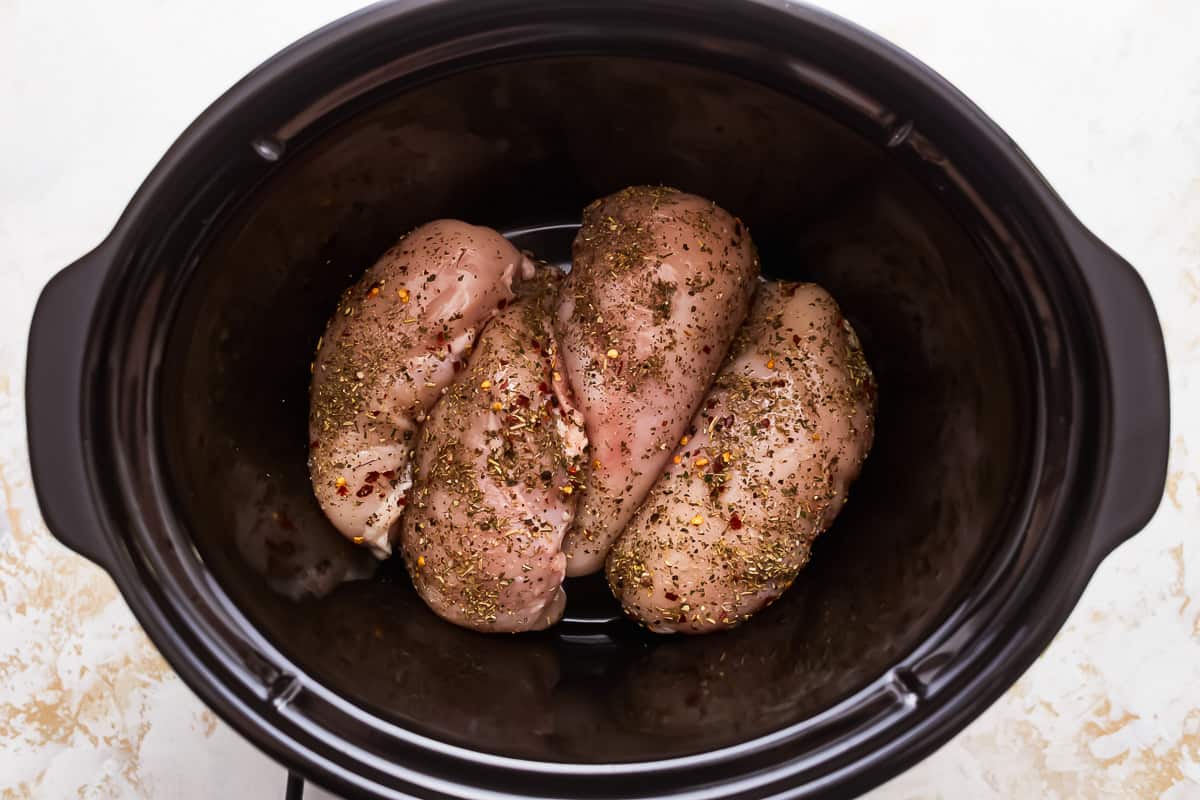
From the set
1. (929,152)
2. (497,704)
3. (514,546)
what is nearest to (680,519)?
(514,546)

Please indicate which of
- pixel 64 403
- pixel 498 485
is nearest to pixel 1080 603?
pixel 498 485

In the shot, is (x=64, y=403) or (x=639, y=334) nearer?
(x=64, y=403)

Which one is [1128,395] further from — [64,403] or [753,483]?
[64,403]

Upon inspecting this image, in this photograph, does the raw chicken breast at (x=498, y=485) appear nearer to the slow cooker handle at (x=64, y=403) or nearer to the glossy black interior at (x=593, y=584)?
the glossy black interior at (x=593, y=584)

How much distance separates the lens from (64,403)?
2.84ft

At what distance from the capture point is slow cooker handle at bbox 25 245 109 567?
33.5 inches

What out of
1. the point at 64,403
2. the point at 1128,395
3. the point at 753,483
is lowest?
the point at 64,403

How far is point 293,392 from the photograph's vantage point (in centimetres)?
124

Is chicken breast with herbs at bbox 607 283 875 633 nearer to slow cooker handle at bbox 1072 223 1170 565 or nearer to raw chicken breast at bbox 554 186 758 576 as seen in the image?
raw chicken breast at bbox 554 186 758 576

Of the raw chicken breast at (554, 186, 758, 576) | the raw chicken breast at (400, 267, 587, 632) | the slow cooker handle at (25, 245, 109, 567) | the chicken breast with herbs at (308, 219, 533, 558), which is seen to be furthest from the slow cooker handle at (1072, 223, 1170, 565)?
the slow cooker handle at (25, 245, 109, 567)

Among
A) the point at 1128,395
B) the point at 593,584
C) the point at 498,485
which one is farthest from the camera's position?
the point at 593,584

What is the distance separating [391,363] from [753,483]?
19.8 inches

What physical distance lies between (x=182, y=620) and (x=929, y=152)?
93cm

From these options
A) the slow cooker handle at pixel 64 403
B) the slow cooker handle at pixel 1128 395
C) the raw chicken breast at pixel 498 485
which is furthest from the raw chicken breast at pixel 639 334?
the slow cooker handle at pixel 64 403
